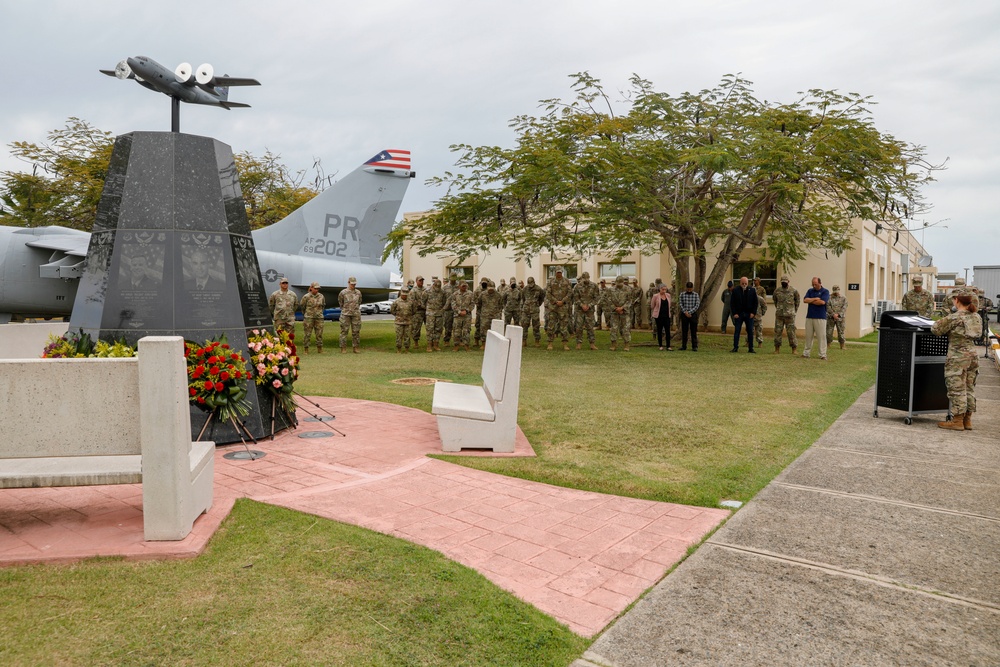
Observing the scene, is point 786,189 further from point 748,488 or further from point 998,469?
point 748,488

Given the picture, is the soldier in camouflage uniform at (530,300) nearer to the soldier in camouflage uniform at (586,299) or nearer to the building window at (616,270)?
the soldier in camouflage uniform at (586,299)

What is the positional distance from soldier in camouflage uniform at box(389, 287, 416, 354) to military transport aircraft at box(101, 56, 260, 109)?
36.1 ft

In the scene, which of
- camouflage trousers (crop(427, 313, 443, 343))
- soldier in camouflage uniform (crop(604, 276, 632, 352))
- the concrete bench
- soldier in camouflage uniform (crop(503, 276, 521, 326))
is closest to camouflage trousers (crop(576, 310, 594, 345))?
soldier in camouflage uniform (crop(604, 276, 632, 352))

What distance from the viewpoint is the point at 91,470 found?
350 cm

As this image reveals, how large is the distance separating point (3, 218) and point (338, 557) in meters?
30.1

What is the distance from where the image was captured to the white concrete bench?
11.2 ft

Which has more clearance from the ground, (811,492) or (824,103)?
(824,103)

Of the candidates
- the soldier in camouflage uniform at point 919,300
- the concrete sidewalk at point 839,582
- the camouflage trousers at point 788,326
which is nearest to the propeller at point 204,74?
the concrete sidewalk at point 839,582

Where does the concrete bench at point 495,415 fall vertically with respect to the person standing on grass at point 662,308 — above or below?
below

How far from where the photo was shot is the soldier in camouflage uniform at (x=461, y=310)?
18.4m

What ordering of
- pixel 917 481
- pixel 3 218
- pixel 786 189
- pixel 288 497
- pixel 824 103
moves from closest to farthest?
pixel 288 497, pixel 917 481, pixel 786 189, pixel 824 103, pixel 3 218

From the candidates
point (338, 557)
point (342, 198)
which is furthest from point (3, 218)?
point (338, 557)

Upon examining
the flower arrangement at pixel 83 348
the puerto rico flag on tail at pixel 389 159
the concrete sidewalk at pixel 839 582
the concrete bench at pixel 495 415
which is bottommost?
the concrete sidewalk at pixel 839 582

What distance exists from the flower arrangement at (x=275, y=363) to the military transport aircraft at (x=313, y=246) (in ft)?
38.3
